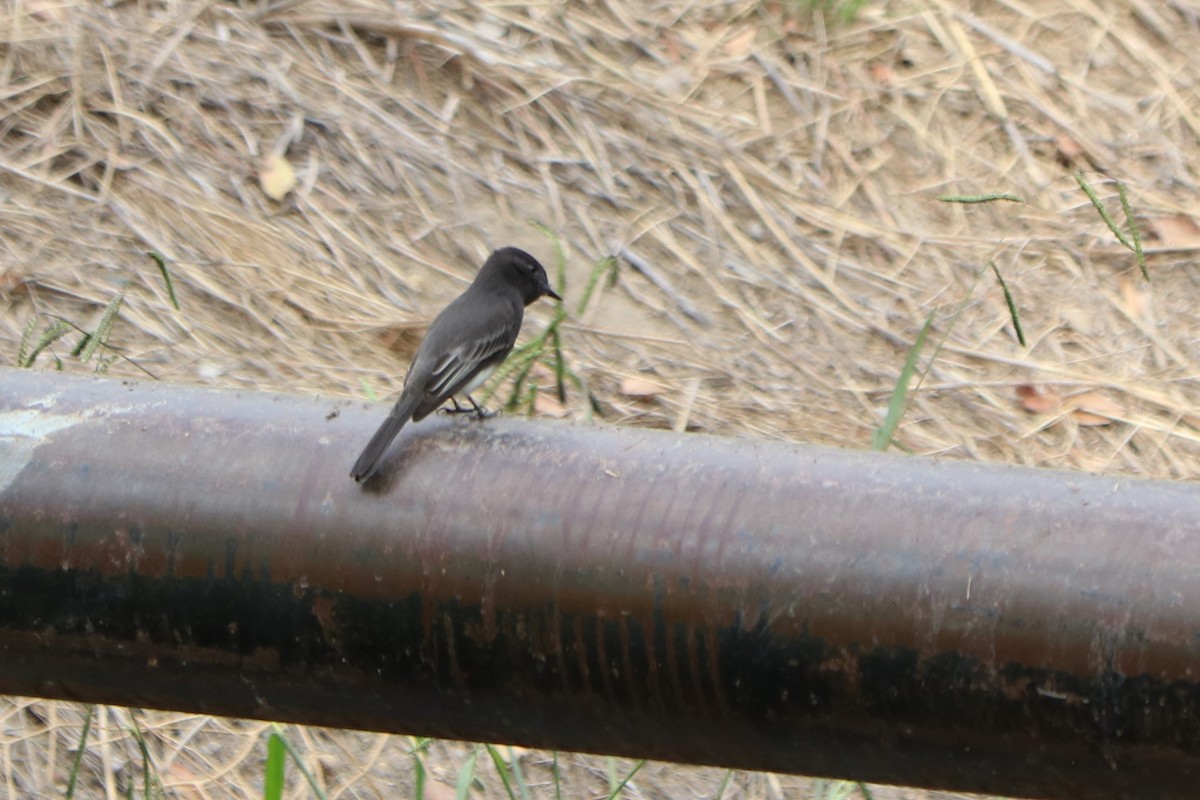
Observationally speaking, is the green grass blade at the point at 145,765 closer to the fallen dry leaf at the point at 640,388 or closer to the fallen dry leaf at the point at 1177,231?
the fallen dry leaf at the point at 640,388

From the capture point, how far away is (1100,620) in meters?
1.40

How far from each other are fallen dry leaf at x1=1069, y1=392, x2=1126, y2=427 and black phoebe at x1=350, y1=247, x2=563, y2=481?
1826 mm

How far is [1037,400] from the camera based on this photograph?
520cm

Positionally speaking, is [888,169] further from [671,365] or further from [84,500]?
[84,500]

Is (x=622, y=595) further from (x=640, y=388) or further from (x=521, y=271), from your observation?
(x=640, y=388)


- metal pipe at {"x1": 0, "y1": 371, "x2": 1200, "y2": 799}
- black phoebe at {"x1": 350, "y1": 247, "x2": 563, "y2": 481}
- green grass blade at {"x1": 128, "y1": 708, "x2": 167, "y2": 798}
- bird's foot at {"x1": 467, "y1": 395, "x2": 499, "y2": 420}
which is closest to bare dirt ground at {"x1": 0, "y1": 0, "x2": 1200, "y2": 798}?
black phoebe at {"x1": 350, "y1": 247, "x2": 563, "y2": 481}

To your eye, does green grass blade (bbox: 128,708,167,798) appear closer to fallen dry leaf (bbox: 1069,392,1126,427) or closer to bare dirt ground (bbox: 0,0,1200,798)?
bare dirt ground (bbox: 0,0,1200,798)

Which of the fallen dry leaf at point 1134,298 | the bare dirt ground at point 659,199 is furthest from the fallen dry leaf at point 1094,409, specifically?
the fallen dry leaf at point 1134,298

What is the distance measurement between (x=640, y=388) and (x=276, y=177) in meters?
1.43

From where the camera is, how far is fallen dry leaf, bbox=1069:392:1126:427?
16.9 feet

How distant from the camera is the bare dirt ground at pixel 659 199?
495 centimetres

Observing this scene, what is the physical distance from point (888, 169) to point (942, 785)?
475cm

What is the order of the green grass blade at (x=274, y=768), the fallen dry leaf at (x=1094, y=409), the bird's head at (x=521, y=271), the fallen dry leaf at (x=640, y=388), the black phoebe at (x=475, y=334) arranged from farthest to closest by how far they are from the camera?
the fallen dry leaf at (x=1094, y=409) → the fallen dry leaf at (x=640, y=388) → the bird's head at (x=521, y=271) → the black phoebe at (x=475, y=334) → the green grass blade at (x=274, y=768)

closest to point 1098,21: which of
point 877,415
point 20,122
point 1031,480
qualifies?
point 877,415
